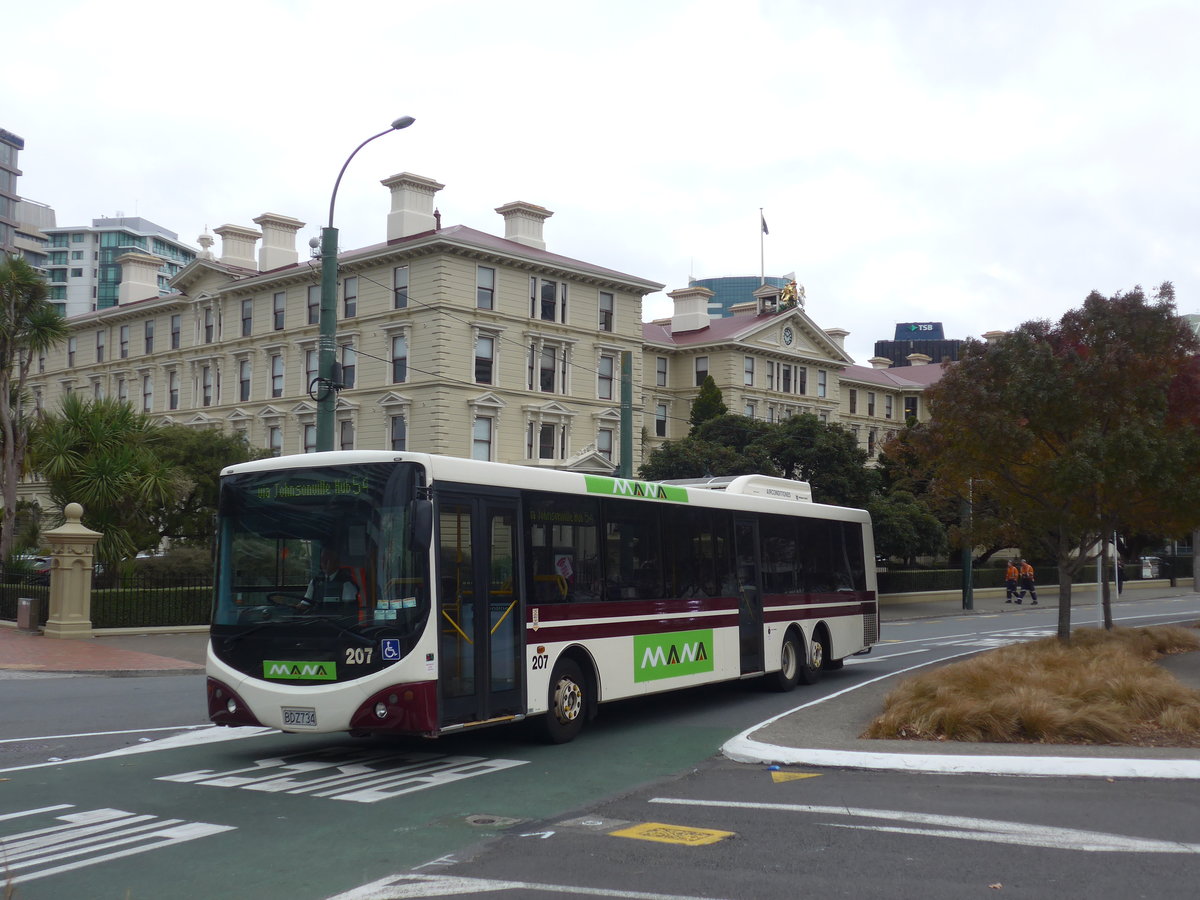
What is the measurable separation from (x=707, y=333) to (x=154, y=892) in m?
63.7

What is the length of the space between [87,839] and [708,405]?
55.0m

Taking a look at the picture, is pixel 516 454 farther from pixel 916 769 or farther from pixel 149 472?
pixel 916 769

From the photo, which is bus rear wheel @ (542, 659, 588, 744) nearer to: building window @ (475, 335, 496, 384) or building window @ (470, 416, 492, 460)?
building window @ (470, 416, 492, 460)

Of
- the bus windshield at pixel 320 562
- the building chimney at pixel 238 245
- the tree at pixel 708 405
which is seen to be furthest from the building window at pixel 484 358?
the bus windshield at pixel 320 562

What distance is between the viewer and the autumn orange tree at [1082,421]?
1823cm

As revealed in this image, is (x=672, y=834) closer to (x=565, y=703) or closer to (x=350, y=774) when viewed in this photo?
(x=350, y=774)

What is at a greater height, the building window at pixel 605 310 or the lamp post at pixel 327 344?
the building window at pixel 605 310

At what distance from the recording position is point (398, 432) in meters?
50.3

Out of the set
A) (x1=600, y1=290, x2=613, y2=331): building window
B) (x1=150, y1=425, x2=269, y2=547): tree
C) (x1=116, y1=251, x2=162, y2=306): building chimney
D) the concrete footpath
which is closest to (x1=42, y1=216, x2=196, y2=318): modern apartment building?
(x1=116, y1=251, x2=162, y2=306): building chimney

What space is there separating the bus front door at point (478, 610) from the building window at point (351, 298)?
42655mm

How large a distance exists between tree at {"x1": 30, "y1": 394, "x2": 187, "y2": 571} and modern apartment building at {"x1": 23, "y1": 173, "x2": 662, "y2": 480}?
20286mm

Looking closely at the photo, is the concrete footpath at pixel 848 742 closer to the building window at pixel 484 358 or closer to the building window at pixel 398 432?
the building window at pixel 398 432

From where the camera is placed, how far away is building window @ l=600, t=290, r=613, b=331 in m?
55.8

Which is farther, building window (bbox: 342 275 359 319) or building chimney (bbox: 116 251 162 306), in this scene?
building chimney (bbox: 116 251 162 306)
